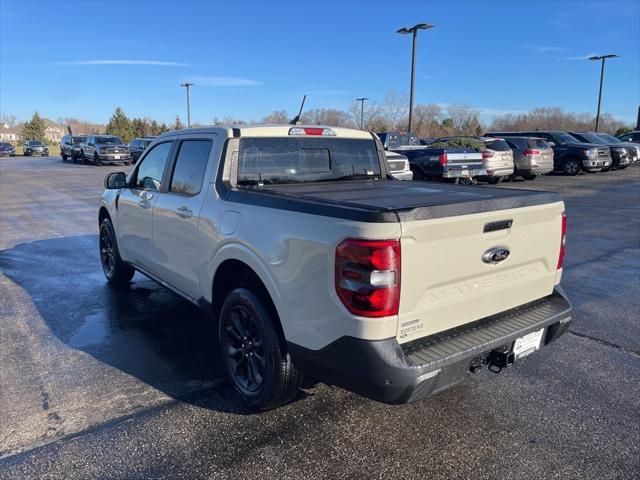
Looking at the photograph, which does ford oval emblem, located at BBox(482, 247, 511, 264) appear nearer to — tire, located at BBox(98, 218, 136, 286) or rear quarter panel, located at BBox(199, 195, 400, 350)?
rear quarter panel, located at BBox(199, 195, 400, 350)

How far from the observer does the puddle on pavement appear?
455 cm

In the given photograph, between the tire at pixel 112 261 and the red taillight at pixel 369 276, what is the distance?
12.7ft

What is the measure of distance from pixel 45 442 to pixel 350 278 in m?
2.09

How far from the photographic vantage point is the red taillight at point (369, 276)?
98.7 inches

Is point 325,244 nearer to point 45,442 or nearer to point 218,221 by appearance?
point 218,221

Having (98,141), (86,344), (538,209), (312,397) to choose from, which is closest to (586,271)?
(538,209)

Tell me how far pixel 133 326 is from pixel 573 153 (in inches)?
875

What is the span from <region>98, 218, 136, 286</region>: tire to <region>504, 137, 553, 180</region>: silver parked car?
55.0 feet

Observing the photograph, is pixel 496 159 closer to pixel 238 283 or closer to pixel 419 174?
pixel 419 174

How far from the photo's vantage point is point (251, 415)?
3375 mm

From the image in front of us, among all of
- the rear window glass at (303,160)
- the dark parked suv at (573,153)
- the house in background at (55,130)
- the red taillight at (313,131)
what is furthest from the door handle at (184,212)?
the house in background at (55,130)

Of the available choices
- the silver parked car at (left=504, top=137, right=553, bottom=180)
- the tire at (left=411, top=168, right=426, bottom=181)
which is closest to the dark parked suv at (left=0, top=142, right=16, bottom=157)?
the tire at (left=411, top=168, right=426, bottom=181)

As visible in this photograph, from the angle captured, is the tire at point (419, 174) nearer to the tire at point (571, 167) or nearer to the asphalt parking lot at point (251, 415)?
the asphalt parking lot at point (251, 415)

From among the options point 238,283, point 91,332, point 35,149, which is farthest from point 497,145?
point 35,149
